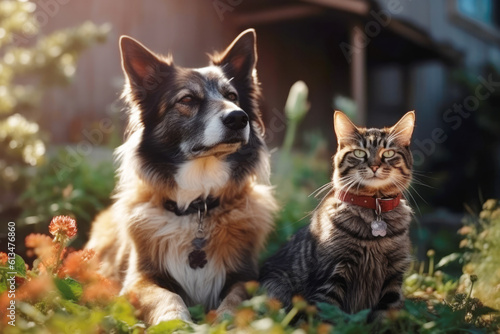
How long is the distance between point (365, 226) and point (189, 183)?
1.25 m

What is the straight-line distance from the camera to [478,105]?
10.3 meters

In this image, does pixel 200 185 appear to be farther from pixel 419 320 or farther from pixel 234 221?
pixel 419 320

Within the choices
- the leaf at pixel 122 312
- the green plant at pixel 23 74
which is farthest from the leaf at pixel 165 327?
the green plant at pixel 23 74

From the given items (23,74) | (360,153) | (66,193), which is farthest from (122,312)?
(23,74)

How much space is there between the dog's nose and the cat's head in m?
0.61

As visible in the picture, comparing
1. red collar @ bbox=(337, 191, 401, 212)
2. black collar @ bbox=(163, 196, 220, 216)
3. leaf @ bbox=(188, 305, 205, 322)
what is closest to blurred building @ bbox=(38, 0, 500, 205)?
black collar @ bbox=(163, 196, 220, 216)

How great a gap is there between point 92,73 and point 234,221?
16.8ft

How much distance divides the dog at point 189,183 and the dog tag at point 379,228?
0.95 metres

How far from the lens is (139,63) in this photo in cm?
371

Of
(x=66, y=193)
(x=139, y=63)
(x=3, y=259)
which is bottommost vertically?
(x=66, y=193)

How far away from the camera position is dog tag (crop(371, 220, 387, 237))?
2.93m

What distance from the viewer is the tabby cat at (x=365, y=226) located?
2.94 m

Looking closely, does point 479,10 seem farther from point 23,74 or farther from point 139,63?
point 139,63

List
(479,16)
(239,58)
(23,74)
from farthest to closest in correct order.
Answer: (479,16) → (23,74) → (239,58)
